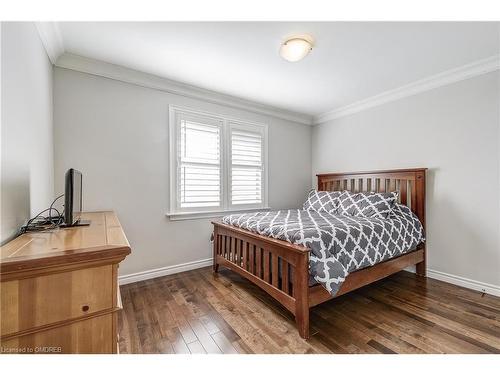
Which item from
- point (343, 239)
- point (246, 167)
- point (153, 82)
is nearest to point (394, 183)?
point (343, 239)

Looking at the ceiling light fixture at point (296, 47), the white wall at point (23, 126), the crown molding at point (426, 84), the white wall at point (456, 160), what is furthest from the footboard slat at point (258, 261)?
the crown molding at point (426, 84)

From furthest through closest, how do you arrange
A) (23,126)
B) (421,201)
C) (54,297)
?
(421,201)
(23,126)
(54,297)

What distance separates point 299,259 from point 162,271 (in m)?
1.81

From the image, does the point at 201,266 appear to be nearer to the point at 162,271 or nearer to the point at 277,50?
the point at 162,271

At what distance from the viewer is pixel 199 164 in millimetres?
2986

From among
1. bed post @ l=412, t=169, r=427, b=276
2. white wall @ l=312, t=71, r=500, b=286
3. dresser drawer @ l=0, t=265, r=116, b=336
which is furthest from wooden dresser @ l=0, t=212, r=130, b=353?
white wall @ l=312, t=71, r=500, b=286

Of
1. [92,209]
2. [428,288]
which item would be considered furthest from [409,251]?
[92,209]

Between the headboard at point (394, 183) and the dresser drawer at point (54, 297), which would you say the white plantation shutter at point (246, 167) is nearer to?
the headboard at point (394, 183)

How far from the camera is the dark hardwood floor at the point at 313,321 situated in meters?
1.54

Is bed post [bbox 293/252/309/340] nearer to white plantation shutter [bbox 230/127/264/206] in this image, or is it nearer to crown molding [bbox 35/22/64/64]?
white plantation shutter [bbox 230/127/264/206]

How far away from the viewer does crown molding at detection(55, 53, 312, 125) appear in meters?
2.25
